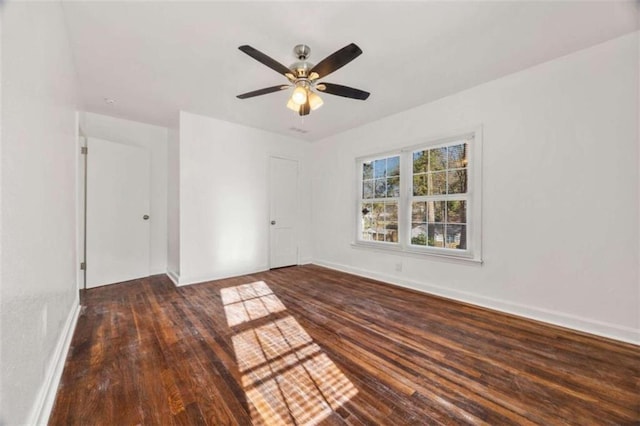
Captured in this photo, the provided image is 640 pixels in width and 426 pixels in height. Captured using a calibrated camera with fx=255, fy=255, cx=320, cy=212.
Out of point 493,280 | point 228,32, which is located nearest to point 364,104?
point 228,32

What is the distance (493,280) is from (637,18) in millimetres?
2552

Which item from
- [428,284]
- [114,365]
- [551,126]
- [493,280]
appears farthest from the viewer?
[428,284]

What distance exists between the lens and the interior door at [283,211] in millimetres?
4910

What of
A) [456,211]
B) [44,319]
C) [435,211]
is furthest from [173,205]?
[456,211]

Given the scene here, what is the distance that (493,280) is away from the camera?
293 cm

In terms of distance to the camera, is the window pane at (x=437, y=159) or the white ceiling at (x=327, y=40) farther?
the window pane at (x=437, y=159)

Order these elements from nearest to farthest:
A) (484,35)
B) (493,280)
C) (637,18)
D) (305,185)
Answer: (637,18)
(484,35)
(493,280)
(305,185)

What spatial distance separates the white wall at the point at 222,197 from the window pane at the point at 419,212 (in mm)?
2607

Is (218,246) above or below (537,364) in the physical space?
above

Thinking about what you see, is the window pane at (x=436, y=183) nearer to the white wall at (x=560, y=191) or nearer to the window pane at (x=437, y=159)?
the window pane at (x=437, y=159)

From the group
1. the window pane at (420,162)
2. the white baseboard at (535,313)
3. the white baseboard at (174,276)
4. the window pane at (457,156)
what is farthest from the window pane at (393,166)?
the white baseboard at (174,276)

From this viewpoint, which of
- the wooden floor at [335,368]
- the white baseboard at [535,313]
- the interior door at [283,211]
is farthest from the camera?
the interior door at [283,211]

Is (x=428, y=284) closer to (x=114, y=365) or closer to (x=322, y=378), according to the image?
(x=322, y=378)

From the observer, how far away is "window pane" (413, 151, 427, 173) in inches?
→ 144
